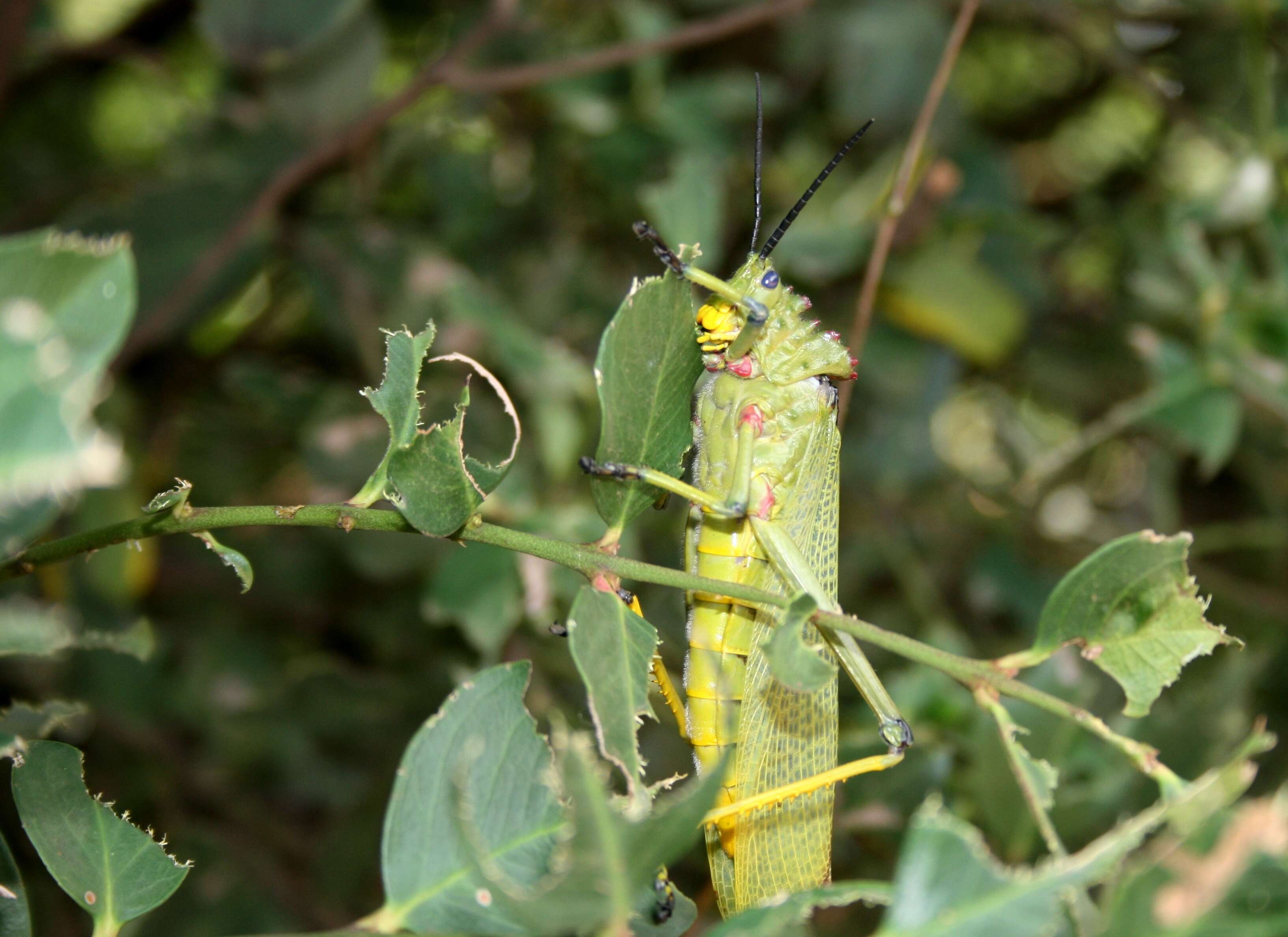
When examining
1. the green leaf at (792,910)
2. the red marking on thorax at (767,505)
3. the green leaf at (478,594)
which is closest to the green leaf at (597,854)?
the green leaf at (792,910)

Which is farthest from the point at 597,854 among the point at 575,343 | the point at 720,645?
the point at 575,343

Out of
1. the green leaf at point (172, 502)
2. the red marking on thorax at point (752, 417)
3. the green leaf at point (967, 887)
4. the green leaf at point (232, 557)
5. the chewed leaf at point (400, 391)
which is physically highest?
the red marking on thorax at point (752, 417)

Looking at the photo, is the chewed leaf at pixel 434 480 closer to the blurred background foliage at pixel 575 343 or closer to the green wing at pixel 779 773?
the green wing at pixel 779 773

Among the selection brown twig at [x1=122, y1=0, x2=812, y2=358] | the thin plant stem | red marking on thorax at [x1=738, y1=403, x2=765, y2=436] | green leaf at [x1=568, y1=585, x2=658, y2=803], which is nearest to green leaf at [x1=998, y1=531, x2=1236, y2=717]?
the thin plant stem

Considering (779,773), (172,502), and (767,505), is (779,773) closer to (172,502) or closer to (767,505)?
(767,505)

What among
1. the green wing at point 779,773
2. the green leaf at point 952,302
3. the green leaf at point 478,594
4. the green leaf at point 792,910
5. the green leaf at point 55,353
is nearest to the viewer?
the green leaf at point 55,353

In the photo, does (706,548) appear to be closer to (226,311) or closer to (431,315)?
(431,315)
